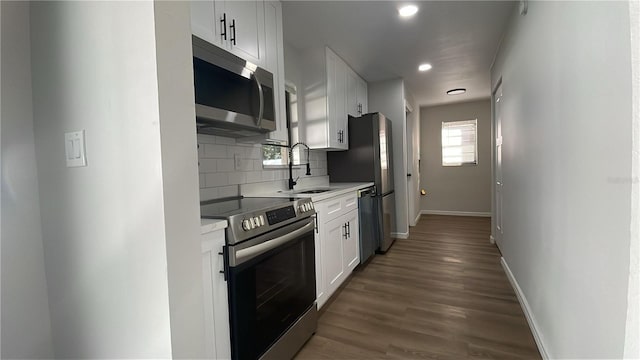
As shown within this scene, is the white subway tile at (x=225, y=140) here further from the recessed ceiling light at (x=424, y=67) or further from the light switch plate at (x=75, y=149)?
the recessed ceiling light at (x=424, y=67)

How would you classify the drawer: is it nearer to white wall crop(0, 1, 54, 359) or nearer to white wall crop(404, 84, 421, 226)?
white wall crop(0, 1, 54, 359)

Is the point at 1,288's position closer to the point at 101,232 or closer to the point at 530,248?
the point at 101,232

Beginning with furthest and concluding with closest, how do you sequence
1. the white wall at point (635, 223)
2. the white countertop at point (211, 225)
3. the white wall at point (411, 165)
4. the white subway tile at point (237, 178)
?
the white wall at point (411, 165), the white subway tile at point (237, 178), the white countertop at point (211, 225), the white wall at point (635, 223)

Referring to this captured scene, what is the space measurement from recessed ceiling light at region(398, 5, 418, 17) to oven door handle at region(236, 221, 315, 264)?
1.90m

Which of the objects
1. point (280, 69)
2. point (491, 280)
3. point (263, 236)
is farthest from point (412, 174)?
point (263, 236)

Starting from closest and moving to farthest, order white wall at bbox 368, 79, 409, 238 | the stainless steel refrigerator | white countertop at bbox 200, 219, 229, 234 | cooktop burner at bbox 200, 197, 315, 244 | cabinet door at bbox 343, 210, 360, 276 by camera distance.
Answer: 1. white countertop at bbox 200, 219, 229, 234
2. cooktop burner at bbox 200, 197, 315, 244
3. cabinet door at bbox 343, 210, 360, 276
4. the stainless steel refrigerator
5. white wall at bbox 368, 79, 409, 238

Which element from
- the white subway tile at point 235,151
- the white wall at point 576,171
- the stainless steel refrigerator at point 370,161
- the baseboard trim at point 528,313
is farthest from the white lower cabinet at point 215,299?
the stainless steel refrigerator at point 370,161

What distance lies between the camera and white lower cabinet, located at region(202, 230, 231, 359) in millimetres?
1104

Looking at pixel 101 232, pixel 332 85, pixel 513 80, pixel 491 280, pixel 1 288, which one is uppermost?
pixel 332 85

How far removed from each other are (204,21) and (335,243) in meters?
1.81

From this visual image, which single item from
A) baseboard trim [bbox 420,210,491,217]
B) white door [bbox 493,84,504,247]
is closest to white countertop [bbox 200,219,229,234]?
white door [bbox 493,84,504,247]

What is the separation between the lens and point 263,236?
136 centimetres

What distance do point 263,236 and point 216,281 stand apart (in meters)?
0.30

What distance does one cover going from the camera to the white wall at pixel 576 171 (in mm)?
879
